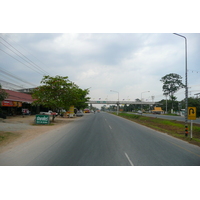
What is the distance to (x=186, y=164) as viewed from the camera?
642 centimetres

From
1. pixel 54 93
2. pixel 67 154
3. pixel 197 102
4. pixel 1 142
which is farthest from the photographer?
pixel 197 102

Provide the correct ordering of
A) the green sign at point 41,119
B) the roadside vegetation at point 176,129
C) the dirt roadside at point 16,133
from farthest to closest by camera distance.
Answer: the green sign at point 41,119 → the roadside vegetation at point 176,129 → the dirt roadside at point 16,133

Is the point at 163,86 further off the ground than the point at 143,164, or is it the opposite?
the point at 163,86

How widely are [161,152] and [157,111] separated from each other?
67899 mm

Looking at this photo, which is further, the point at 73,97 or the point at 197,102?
the point at 197,102

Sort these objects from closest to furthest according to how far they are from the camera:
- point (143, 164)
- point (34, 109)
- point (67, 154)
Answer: point (143, 164) → point (67, 154) → point (34, 109)

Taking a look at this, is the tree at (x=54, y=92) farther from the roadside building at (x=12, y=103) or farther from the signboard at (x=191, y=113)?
the signboard at (x=191, y=113)

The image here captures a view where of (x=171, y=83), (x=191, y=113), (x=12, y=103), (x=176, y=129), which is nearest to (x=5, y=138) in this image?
(x=191, y=113)

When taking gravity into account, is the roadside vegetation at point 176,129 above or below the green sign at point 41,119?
below

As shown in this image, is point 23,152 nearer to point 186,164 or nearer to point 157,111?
point 186,164

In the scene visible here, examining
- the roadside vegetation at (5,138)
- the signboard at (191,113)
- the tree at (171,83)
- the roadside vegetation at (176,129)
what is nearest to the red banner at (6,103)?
the roadside vegetation at (5,138)

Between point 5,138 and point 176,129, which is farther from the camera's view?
point 176,129

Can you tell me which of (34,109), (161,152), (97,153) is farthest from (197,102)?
(34,109)

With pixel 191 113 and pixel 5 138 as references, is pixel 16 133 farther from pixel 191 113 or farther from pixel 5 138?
pixel 191 113
